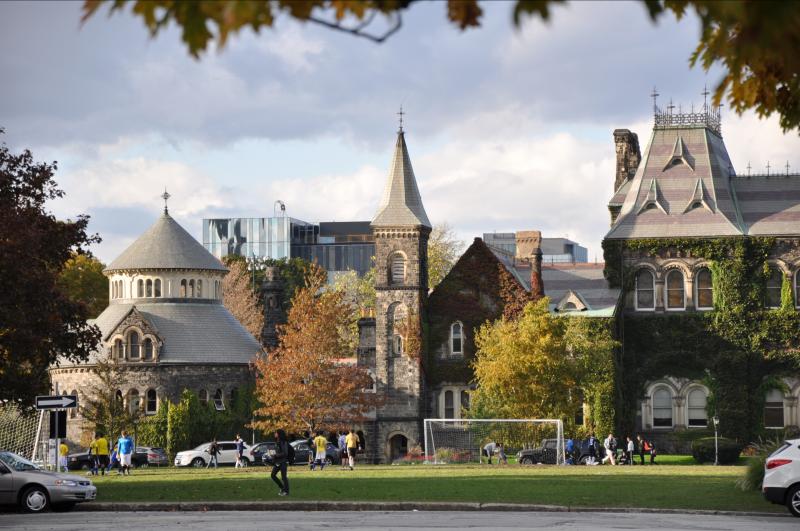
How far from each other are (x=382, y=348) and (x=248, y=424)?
945 centimetres

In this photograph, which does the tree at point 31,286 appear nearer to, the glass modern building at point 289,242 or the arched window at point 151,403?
the arched window at point 151,403

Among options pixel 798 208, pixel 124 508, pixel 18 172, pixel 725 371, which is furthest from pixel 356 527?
pixel 798 208

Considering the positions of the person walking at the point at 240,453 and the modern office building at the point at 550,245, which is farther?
the modern office building at the point at 550,245

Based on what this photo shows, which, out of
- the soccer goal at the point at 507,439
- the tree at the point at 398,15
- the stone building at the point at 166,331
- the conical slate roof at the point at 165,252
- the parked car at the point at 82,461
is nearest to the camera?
the tree at the point at 398,15

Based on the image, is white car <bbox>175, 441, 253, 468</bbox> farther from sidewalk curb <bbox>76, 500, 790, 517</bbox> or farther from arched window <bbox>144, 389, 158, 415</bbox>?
sidewalk curb <bbox>76, 500, 790, 517</bbox>

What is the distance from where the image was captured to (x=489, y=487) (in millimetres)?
35062

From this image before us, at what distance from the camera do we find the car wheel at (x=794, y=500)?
84.6 ft

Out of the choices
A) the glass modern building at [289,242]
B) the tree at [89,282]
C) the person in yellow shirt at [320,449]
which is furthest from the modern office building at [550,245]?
the person in yellow shirt at [320,449]

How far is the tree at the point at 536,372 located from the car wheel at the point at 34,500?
1279 inches

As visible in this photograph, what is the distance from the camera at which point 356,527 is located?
77.1ft

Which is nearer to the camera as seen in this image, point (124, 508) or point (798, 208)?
point (124, 508)

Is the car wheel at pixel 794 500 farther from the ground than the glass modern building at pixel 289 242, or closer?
closer

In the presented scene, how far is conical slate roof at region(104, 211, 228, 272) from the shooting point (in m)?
82.2

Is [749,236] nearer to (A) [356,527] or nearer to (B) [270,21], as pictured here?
(A) [356,527]
